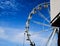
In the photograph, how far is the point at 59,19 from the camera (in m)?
20.7

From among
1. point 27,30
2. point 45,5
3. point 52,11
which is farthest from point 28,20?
point 52,11

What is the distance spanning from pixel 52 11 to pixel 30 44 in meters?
11.0

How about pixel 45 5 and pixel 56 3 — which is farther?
pixel 45 5

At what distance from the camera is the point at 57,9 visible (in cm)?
2097

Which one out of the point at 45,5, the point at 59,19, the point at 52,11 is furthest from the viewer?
the point at 45,5

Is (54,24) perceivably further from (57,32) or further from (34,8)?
(34,8)

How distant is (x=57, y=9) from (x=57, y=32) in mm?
4537

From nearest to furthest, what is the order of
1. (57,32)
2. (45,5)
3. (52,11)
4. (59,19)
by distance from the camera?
(59,19), (52,11), (57,32), (45,5)

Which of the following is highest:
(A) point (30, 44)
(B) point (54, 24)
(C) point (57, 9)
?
(C) point (57, 9)

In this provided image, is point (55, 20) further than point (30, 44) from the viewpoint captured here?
No

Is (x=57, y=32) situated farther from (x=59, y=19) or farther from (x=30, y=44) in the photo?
(x=30, y=44)

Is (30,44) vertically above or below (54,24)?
below

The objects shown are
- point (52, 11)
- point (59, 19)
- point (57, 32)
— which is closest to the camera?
point (59, 19)

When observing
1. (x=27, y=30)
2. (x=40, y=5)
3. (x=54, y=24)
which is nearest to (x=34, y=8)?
(x=40, y=5)
